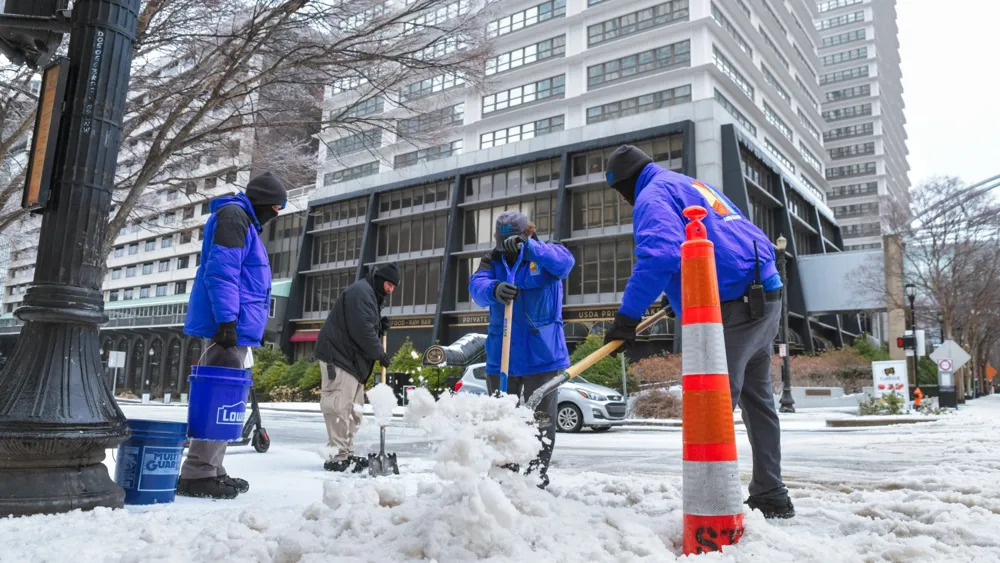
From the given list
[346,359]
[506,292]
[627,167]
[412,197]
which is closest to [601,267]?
[412,197]

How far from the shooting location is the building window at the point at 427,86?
7543 millimetres

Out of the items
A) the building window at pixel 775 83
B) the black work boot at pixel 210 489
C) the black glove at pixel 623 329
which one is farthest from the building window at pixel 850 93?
→ the black work boot at pixel 210 489

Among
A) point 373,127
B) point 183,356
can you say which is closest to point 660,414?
point 373,127

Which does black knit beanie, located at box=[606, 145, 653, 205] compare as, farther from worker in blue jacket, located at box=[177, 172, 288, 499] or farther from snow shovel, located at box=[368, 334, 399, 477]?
snow shovel, located at box=[368, 334, 399, 477]

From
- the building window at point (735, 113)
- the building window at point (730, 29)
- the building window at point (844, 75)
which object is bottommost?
the building window at point (735, 113)

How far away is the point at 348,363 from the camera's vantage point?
622 centimetres

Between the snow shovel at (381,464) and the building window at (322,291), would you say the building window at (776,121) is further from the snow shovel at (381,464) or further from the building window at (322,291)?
the snow shovel at (381,464)

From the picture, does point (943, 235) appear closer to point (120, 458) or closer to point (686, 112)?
point (686, 112)

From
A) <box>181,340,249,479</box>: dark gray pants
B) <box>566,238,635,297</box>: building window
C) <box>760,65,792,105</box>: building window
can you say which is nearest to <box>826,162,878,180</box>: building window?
<box>760,65,792,105</box>: building window

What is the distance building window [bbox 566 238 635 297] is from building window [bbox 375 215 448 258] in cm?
950

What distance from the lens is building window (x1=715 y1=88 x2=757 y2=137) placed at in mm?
38841

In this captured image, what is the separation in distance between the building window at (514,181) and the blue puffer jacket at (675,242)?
35.1 metres

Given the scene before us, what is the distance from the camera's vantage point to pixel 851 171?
264ft

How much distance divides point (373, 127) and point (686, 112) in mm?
30324
